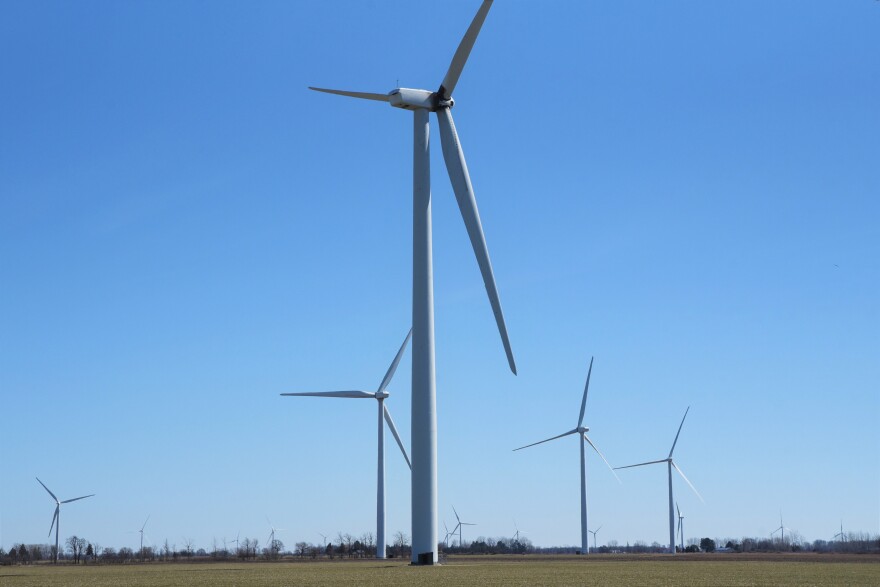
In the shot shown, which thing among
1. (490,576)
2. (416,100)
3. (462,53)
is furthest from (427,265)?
(490,576)

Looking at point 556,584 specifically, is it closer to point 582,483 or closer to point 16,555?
point 582,483

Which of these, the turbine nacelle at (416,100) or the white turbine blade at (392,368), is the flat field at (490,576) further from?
the white turbine blade at (392,368)

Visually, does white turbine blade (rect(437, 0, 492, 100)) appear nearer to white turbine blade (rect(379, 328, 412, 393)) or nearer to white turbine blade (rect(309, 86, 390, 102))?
white turbine blade (rect(309, 86, 390, 102))

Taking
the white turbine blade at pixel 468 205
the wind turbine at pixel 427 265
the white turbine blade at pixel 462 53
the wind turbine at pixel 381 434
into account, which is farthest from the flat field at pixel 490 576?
the wind turbine at pixel 381 434

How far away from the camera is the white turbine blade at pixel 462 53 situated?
53000 mm

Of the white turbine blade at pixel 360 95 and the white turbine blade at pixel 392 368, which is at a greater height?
the white turbine blade at pixel 360 95

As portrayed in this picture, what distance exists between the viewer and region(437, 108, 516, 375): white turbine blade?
49000 millimetres

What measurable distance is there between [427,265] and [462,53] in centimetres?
1192

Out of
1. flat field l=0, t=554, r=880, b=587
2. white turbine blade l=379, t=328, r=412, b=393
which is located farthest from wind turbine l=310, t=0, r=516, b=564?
white turbine blade l=379, t=328, r=412, b=393

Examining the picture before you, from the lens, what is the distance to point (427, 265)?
49.7 meters

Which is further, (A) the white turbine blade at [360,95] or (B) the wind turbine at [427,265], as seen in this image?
(A) the white turbine blade at [360,95]

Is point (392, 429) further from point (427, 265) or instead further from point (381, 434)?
point (427, 265)

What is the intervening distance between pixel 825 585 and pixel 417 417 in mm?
21359

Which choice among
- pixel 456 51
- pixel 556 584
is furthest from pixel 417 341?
pixel 556 584
